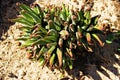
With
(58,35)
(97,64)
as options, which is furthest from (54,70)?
(97,64)

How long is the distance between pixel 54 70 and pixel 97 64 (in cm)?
87

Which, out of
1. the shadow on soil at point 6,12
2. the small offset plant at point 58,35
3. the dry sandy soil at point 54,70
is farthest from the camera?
the shadow on soil at point 6,12

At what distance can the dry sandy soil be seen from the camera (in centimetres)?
593

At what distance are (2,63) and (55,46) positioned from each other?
1225 millimetres

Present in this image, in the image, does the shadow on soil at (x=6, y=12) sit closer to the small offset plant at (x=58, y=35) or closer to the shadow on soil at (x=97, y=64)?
the small offset plant at (x=58, y=35)

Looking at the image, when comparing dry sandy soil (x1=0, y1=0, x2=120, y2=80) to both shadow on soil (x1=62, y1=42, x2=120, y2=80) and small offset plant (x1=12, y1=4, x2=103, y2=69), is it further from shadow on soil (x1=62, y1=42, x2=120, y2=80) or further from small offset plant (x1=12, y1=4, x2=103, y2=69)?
small offset plant (x1=12, y1=4, x2=103, y2=69)

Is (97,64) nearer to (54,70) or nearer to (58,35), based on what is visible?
(54,70)

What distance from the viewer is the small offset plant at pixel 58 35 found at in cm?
557

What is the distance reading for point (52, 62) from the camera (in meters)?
5.59

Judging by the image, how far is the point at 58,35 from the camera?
18.7ft

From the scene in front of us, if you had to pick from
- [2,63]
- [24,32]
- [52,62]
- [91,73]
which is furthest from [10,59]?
[91,73]

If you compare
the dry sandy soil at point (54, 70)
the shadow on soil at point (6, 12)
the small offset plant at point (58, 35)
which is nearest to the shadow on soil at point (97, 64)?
the dry sandy soil at point (54, 70)

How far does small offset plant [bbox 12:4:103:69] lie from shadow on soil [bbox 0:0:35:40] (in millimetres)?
706

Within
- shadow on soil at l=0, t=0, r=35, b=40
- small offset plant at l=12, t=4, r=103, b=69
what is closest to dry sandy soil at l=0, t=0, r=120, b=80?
shadow on soil at l=0, t=0, r=35, b=40
